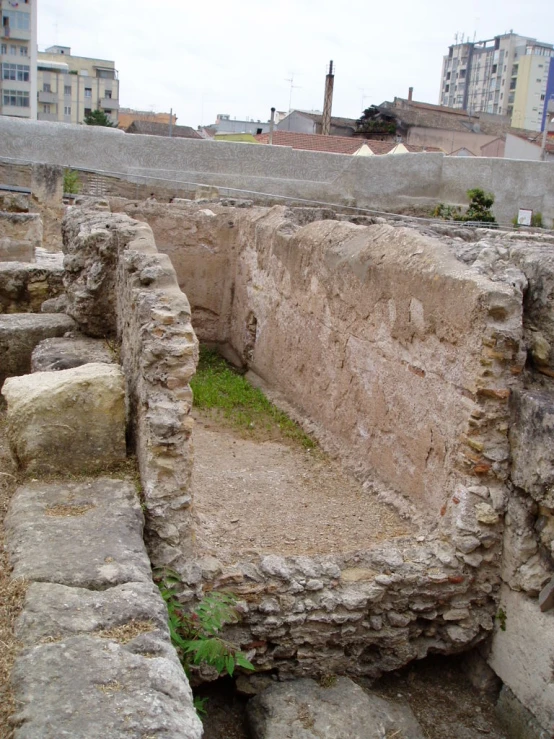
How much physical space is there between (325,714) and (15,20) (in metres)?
51.1

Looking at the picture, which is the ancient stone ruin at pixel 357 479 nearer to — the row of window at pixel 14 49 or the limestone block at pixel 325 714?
the limestone block at pixel 325 714

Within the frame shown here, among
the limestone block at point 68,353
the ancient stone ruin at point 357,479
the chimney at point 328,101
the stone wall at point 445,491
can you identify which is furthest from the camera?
the chimney at point 328,101

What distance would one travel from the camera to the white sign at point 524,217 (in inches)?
569

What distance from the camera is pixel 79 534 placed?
3.11 meters

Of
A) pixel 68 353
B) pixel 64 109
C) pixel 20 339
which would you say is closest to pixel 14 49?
pixel 64 109

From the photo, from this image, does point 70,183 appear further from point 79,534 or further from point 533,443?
point 79,534

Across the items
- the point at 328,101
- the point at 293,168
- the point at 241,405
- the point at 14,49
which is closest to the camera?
the point at 241,405

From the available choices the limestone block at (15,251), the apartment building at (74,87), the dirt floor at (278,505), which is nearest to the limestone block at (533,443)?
the dirt floor at (278,505)

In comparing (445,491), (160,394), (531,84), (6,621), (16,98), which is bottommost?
(445,491)

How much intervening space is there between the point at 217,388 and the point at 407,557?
3854 mm

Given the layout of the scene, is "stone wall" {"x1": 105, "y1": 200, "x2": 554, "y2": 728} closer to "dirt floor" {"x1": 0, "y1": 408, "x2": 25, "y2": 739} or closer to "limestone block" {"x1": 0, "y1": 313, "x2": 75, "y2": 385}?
"dirt floor" {"x1": 0, "y1": 408, "x2": 25, "y2": 739}

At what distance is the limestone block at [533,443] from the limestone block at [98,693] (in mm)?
2201

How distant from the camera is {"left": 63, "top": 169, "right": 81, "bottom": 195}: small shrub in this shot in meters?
13.7

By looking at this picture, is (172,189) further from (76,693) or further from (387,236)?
(76,693)
